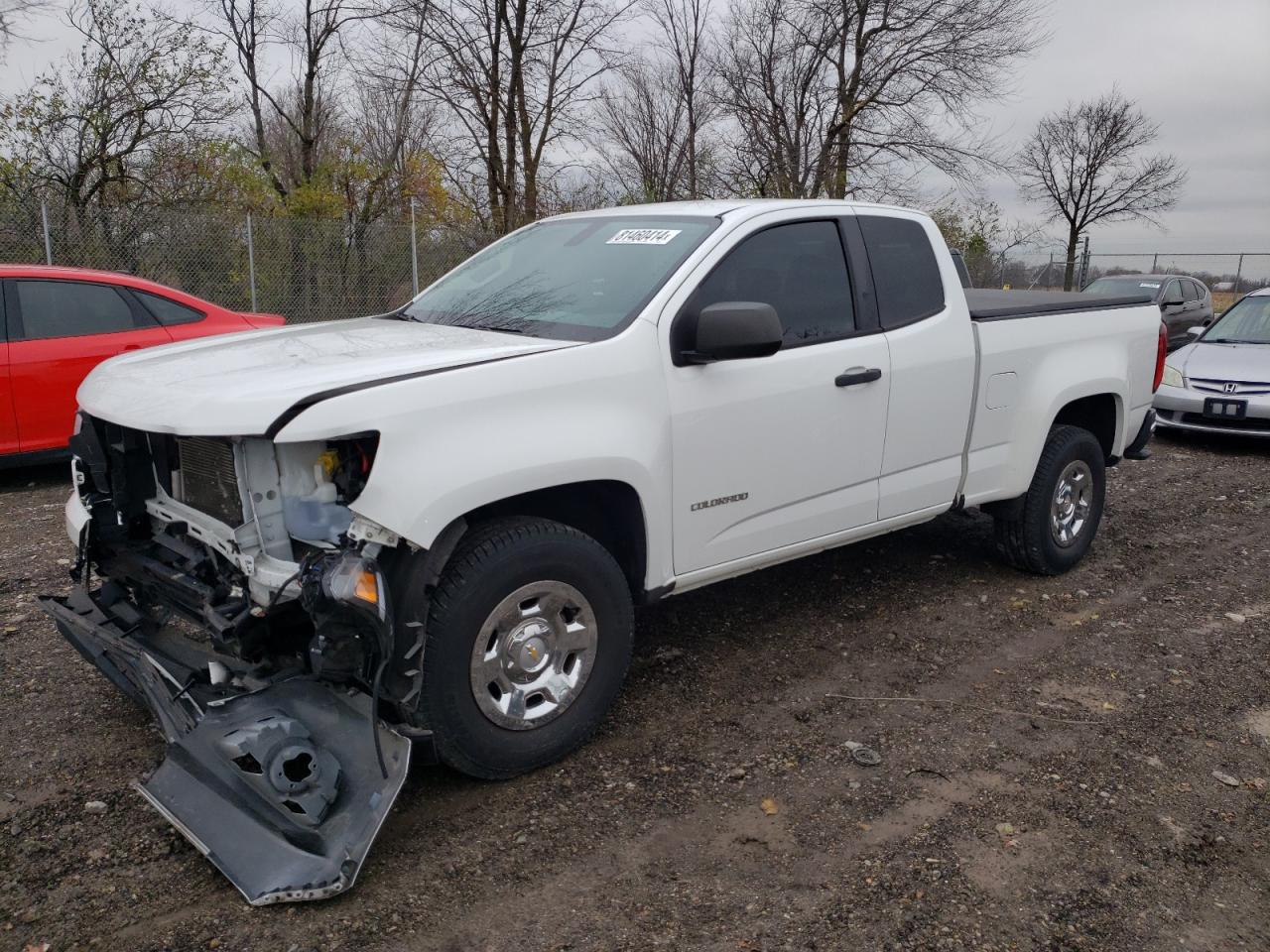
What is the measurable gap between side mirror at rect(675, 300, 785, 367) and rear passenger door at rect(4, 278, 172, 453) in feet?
17.3

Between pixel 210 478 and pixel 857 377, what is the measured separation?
253cm

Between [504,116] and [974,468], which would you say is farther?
[504,116]

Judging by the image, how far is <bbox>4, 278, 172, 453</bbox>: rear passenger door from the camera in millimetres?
6762

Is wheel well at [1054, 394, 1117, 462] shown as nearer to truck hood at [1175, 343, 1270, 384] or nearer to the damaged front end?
the damaged front end

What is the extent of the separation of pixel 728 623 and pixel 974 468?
1.44 m

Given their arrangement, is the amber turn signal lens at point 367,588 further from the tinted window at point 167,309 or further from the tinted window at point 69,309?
the tinted window at point 167,309

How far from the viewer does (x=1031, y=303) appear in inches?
208

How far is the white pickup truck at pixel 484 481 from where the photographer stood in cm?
283

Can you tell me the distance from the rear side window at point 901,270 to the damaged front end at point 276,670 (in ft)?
8.44

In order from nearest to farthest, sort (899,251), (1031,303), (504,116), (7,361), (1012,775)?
(1012,775) → (899,251) → (1031,303) → (7,361) → (504,116)

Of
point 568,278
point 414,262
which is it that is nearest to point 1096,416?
point 568,278

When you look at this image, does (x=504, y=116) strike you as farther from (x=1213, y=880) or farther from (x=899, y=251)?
(x=1213, y=880)

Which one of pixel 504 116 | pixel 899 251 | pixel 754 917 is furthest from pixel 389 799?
pixel 504 116

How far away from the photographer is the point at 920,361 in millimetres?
4457
